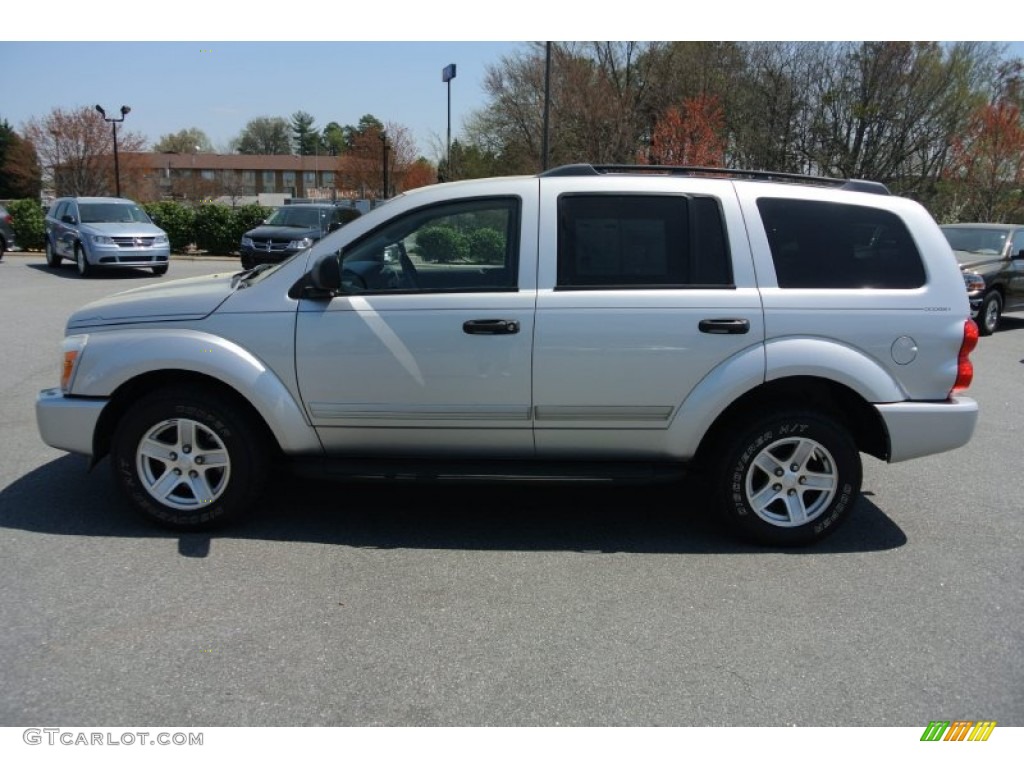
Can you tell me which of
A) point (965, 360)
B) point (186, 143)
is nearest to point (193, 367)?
point (965, 360)

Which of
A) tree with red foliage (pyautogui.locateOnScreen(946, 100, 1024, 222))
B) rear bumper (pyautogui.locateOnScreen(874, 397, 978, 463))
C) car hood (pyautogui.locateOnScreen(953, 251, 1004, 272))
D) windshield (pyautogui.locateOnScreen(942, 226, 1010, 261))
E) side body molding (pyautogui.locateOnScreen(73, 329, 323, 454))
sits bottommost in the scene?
rear bumper (pyautogui.locateOnScreen(874, 397, 978, 463))

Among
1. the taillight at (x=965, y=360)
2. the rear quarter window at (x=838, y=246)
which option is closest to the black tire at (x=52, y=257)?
the rear quarter window at (x=838, y=246)

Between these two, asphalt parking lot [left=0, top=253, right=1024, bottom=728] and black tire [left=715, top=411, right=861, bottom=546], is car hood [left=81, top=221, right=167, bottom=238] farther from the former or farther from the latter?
black tire [left=715, top=411, right=861, bottom=546]

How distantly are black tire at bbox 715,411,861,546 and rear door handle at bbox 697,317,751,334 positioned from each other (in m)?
0.53

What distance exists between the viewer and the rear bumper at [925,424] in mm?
4148

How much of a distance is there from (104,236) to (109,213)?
4.44 ft

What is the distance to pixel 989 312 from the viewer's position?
1239cm

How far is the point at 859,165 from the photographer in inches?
1196

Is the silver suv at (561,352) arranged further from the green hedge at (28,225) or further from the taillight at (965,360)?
the green hedge at (28,225)

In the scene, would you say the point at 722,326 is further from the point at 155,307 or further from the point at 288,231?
the point at 288,231

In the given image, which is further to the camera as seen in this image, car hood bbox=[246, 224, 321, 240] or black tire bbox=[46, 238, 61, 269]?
black tire bbox=[46, 238, 61, 269]

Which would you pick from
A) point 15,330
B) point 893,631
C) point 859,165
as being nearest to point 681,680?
point 893,631

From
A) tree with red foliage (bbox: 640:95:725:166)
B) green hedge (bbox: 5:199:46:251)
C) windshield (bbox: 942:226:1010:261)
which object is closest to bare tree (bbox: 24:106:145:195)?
green hedge (bbox: 5:199:46:251)

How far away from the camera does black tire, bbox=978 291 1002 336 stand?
12.2 m
